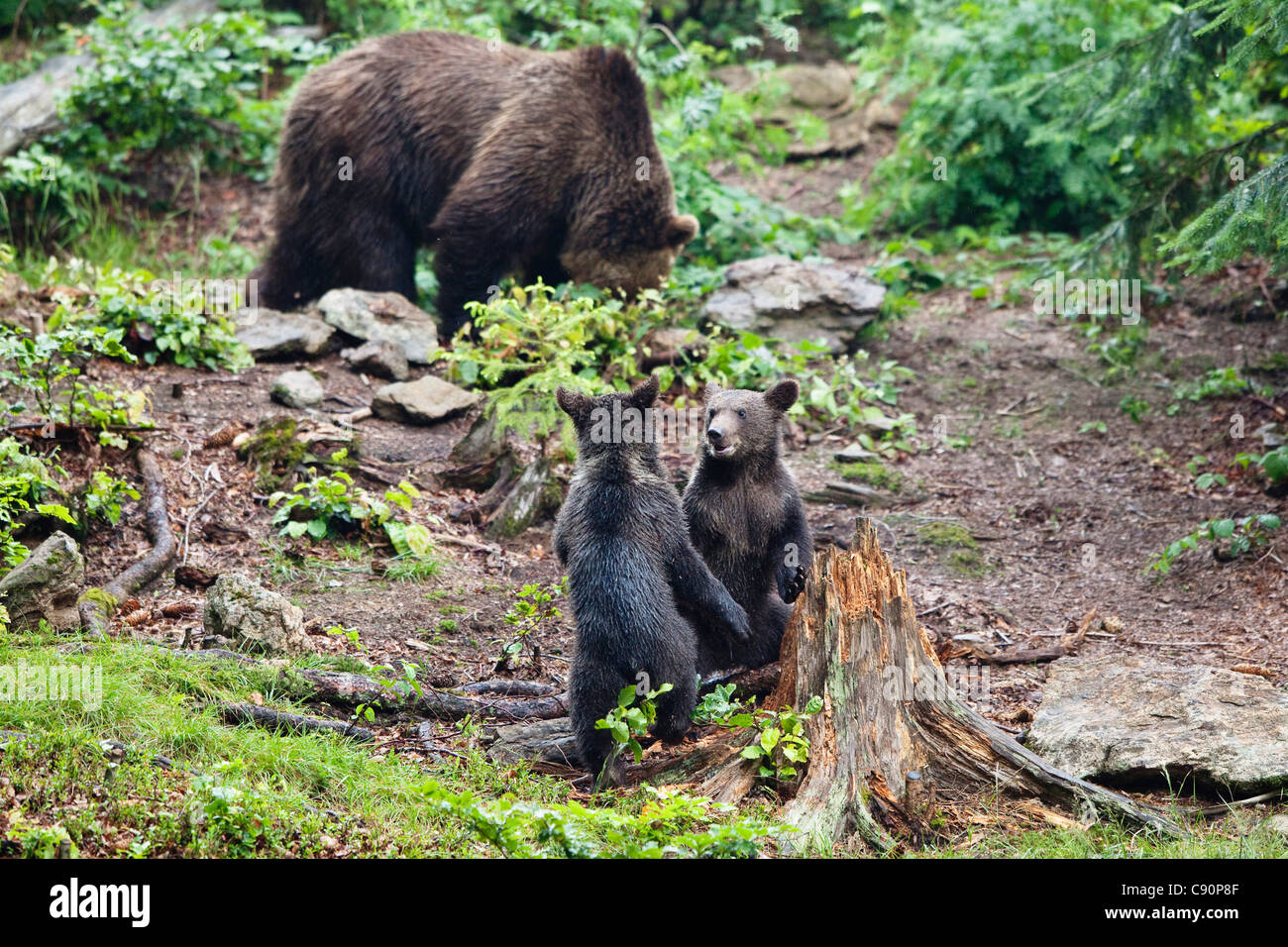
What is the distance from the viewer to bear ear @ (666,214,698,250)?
1011cm

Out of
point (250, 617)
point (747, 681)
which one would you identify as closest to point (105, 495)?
point (250, 617)

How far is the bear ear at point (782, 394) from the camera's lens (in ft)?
20.0

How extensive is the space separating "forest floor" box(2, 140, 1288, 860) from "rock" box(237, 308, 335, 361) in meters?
0.12

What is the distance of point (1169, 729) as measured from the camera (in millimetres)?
4984

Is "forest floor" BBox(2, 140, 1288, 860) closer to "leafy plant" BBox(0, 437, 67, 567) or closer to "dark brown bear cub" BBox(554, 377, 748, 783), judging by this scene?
"leafy plant" BBox(0, 437, 67, 567)

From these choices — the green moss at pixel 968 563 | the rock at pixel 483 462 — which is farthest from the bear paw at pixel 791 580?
the rock at pixel 483 462

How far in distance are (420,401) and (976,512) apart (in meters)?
3.97

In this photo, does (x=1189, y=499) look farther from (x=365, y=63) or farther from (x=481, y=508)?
(x=365, y=63)

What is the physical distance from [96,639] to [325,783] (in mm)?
1552

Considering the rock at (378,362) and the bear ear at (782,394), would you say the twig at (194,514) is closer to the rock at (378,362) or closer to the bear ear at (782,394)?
the rock at (378,362)

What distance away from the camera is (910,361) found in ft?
33.8

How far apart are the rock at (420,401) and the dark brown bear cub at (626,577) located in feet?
10.6

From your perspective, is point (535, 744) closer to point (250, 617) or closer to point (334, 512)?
point (250, 617)

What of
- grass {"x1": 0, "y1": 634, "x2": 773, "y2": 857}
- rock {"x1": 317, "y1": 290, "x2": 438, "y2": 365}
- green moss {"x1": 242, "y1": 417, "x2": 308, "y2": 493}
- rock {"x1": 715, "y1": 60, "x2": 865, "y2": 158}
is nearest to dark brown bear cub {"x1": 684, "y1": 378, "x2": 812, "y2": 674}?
grass {"x1": 0, "y1": 634, "x2": 773, "y2": 857}
